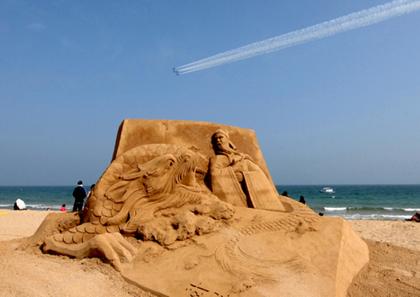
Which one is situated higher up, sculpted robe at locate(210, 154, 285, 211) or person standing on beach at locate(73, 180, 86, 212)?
sculpted robe at locate(210, 154, 285, 211)

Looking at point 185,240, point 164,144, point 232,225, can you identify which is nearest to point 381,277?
point 232,225

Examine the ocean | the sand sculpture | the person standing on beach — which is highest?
the sand sculpture

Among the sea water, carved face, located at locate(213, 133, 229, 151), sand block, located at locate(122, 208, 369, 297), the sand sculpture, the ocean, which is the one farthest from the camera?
the ocean

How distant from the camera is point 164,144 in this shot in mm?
4930

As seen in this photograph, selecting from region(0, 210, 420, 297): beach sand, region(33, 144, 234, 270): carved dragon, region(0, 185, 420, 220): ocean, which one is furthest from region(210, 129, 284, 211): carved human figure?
region(0, 185, 420, 220): ocean

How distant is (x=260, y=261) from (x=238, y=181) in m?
1.38

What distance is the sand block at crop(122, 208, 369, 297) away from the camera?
133 inches

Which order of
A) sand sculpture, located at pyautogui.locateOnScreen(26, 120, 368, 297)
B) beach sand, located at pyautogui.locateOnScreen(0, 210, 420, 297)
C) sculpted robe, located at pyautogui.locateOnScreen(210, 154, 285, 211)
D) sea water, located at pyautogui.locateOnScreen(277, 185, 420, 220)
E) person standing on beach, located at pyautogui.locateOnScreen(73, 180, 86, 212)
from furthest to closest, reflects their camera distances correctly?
sea water, located at pyautogui.locateOnScreen(277, 185, 420, 220)
person standing on beach, located at pyautogui.locateOnScreen(73, 180, 86, 212)
sculpted robe, located at pyautogui.locateOnScreen(210, 154, 285, 211)
sand sculpture, located at pyautogui.locateOnScreen(26, 120, 368, 297)
beach sand, located at pyautogui.locateOnScreen(0, 210, 420, 297)

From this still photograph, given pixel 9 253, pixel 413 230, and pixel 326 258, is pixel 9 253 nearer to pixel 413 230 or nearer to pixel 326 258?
pixel 326 258

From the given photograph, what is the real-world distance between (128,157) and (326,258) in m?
2.56

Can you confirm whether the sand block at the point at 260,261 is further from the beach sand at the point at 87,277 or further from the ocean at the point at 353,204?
the ocean at the point at 353,204

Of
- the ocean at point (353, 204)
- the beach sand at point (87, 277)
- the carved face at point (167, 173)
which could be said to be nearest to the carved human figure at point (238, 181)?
the carved face at point (167, 173)

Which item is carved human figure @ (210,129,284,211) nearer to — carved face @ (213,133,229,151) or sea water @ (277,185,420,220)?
carved face @ (213,133,229,151)

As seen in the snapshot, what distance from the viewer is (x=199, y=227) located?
407 cm
